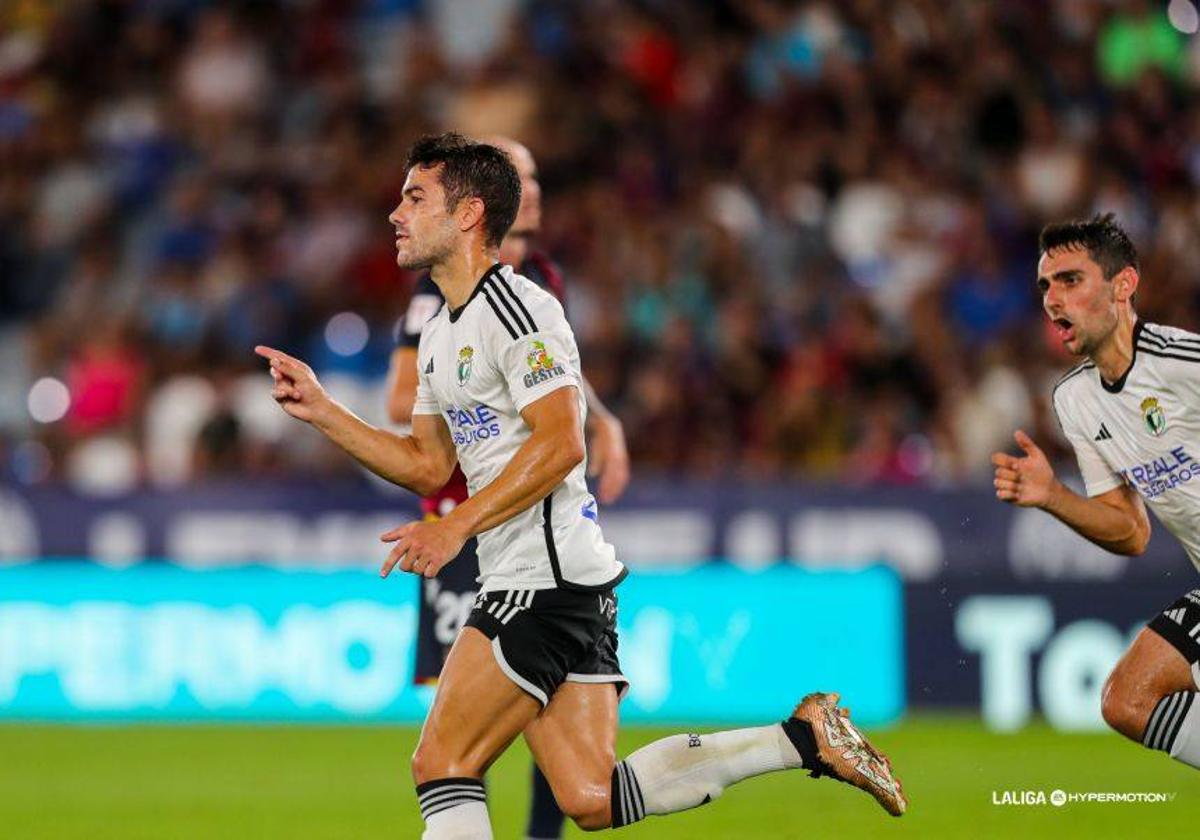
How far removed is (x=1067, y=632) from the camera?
12.9 m

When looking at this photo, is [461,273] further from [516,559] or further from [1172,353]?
[1172,353]

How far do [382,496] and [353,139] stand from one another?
415 centimetres

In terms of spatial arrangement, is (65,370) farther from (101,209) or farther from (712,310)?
(712,310)

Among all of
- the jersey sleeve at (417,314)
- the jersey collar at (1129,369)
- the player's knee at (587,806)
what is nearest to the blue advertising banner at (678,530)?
the jersey sleeve at (417,314)

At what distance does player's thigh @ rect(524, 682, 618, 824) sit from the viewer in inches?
250

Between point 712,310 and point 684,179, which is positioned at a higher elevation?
point 684,179

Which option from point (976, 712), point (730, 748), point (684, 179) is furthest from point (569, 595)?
point (684, 179)

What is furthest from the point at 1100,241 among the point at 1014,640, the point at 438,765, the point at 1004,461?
the point at 1014,640

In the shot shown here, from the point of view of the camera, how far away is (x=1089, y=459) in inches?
296

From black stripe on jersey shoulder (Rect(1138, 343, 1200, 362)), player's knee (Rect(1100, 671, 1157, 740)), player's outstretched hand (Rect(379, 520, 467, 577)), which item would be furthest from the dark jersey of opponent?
player's knee (Rect(1100, 671, 1157, 740))

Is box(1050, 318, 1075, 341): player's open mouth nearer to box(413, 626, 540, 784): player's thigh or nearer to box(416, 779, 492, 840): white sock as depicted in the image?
box(413, 626, 540, 784): player's thigh

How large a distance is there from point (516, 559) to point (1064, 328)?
86.8 inches

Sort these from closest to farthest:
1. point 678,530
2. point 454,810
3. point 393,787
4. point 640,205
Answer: point 454,810 → point 393,787 → point 678,530 → point 640,205

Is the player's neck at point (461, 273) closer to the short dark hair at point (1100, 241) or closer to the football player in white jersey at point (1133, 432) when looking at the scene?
the football player in white jersey at point (1133, 432)
